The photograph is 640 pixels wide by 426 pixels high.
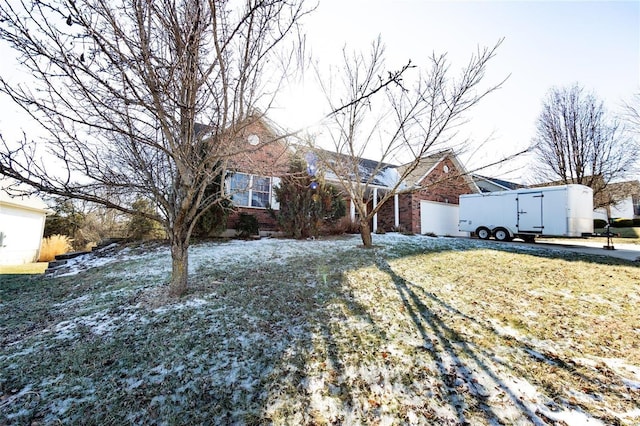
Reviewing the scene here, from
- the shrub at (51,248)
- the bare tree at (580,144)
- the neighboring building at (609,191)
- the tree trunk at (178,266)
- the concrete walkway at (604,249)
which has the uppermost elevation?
the bare tree at (580,144)

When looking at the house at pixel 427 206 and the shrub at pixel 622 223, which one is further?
the shrub at pixel 622 223

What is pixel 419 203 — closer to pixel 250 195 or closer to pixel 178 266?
pixel 250 195

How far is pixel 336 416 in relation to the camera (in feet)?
5.75

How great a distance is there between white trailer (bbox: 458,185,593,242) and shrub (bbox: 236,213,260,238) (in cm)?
1011

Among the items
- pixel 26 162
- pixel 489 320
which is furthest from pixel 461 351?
pixel 26 162

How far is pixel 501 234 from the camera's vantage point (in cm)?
1195

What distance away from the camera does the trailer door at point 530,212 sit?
10.7 meters

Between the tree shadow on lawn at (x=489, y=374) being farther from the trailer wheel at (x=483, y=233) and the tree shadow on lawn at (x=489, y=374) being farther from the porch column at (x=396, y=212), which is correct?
the trailer wheel at (x=483, y=233)

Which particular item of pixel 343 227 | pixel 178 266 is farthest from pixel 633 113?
pixel 178 266

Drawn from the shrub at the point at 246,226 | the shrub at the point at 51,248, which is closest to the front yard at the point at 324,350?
the shrub at the point at 246,226

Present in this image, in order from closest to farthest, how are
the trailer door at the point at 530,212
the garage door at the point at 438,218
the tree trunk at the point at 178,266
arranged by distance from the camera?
the tree trunk at the point at 178,266, the trailer door at the point at 530,212, the garage door at the point at 438,218

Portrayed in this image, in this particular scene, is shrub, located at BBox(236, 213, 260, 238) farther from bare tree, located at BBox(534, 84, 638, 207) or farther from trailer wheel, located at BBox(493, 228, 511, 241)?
bare tree, located at BBox(534, 84, 638, 207)

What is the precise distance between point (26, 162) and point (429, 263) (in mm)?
6429

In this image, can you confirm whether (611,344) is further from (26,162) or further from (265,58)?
(26,162)
